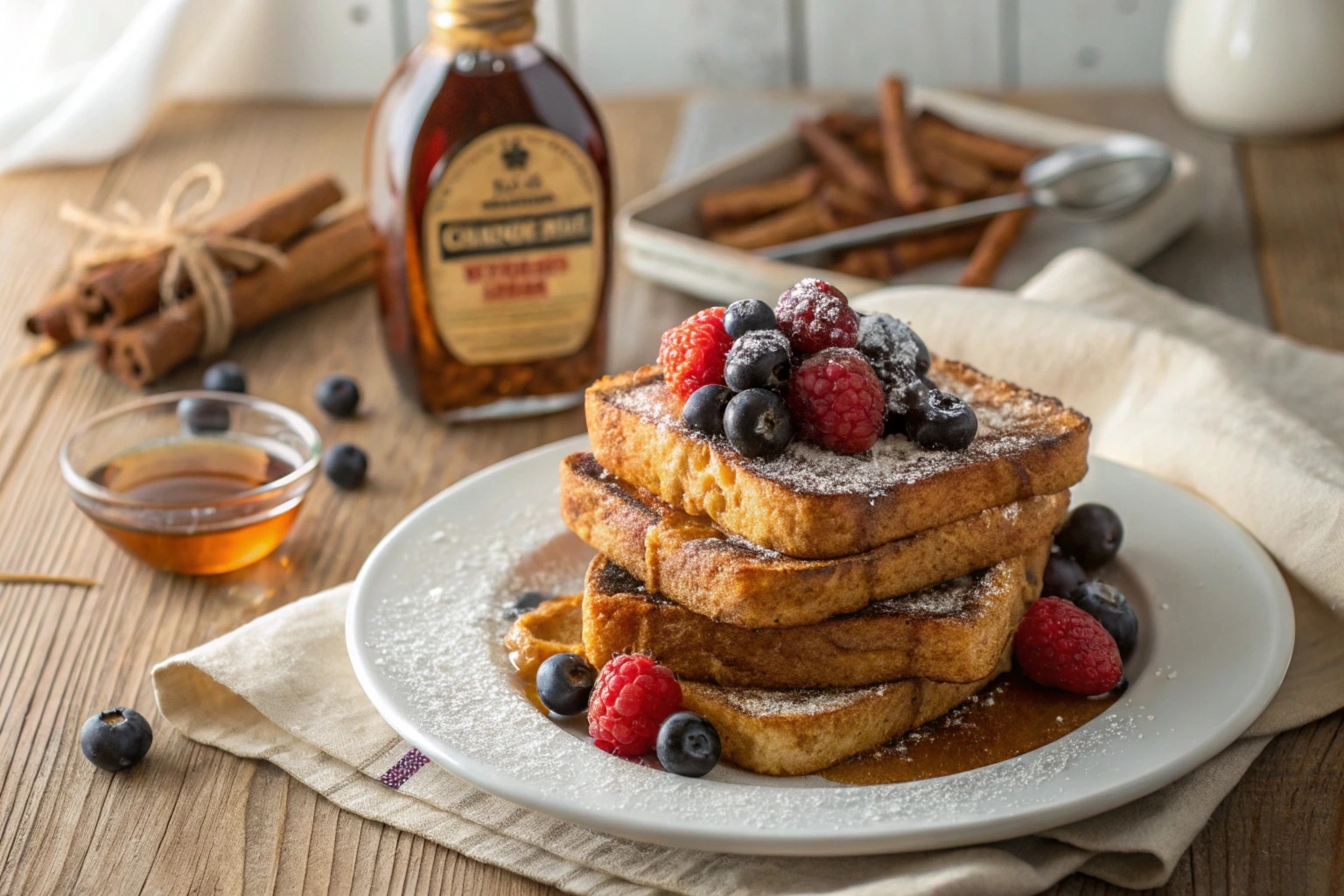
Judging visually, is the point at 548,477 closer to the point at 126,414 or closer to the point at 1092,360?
the point at 126,414

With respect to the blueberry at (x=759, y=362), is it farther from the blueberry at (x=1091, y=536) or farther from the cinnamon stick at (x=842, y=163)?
the cinnamon stick at (x=842, y=163)

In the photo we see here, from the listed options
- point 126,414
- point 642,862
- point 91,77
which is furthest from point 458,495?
point 91,77

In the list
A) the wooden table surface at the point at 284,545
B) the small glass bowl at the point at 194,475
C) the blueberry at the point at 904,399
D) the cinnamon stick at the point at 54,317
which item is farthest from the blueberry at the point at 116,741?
the cinnamon stick at the point at 54,317

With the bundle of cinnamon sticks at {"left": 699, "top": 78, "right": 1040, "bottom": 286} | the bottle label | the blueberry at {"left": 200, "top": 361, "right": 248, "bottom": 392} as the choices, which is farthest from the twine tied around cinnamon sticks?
the bundle of cinnamon sticks at {"left": 699, "top": 78, "right": 1040, "bottom": 286}

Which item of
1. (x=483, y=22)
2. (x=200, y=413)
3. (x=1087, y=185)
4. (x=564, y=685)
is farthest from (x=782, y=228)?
(x=564, y=685)

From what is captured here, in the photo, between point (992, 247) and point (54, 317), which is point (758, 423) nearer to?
point (992, 247)
